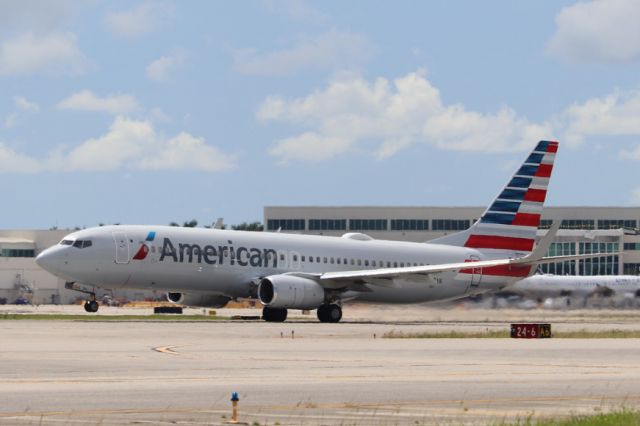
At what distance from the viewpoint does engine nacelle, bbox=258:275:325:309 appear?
63344 mm

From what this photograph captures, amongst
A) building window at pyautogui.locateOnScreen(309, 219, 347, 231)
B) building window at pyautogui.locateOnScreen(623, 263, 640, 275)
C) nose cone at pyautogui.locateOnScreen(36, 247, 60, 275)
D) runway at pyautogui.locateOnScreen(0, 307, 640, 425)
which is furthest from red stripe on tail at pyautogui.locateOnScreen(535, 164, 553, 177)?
building window at pyautogui.locateOnScreen(309, 219, 347, 231)

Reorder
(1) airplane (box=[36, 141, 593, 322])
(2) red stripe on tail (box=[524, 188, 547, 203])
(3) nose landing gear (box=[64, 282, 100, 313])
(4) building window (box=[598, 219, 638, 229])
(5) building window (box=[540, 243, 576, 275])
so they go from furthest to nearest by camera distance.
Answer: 1. (4) building window (box=[598, 219, 638, 229])
2. (5) building window (box=[540, 243, 576, 275])
3. (2) red stripe on tail (box=[524, 188, 547, 203])
4. (1) airplane (box=[36, 141, 593, 322])
5. (3) nose landing gear (box=[64, 282, 100, 313])

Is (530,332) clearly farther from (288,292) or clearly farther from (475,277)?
(475,277)

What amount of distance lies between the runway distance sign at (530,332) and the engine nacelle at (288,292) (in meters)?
17.0

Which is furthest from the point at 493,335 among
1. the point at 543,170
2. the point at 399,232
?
the point at 399,232

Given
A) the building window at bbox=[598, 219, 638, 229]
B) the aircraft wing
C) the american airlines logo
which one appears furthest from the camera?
the building window at bbox=[598, 219, 638, 229]

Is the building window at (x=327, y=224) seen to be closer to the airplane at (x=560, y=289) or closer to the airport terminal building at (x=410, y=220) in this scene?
the airport terminal building at (x=410, y=220)

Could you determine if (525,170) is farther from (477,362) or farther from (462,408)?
(462,408)

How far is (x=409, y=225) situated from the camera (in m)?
156

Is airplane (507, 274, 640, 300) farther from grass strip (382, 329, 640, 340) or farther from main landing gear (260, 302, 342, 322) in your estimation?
grass strip (382, 329, 640, 340)

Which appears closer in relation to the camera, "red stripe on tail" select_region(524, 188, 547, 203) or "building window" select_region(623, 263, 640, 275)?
"red stripe on tail" select_region(524, 188, 547, 203)

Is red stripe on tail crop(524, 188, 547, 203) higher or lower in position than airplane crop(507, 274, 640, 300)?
higher

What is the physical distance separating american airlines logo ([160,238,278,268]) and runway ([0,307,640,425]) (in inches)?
661

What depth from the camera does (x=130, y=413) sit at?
795 inches
